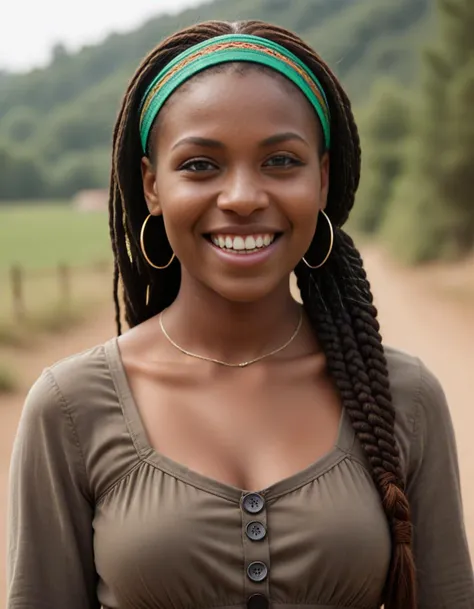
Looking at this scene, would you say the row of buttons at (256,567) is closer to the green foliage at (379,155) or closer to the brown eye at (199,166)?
the brown eye at (199,166)

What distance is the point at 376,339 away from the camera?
75.3 inches

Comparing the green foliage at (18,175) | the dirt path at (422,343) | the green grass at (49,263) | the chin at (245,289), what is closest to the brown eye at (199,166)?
the chin at (245,289)

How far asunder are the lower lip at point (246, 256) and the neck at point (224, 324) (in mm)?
170

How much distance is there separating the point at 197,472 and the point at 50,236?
23503mm

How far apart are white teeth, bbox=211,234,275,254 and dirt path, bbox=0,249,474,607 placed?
299 centimetres

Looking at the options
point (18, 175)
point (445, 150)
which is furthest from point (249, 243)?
point (18, 175)

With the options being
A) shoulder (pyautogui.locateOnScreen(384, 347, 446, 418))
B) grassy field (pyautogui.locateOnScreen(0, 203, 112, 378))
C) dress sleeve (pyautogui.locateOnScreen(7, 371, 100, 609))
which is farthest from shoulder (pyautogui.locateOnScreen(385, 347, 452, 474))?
grassy field (pyautogui.locateOnScreen(0, 203, 112, 378))

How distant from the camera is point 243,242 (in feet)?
5.42

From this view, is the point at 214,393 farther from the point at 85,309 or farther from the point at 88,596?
the point at 85,309

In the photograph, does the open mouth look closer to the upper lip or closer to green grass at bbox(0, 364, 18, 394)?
the upper lip

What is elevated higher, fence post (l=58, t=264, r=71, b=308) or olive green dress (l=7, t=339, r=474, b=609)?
fence post (l=58, t=264, r=71, b=308)

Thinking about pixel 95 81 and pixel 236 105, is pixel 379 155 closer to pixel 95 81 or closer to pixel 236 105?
pixel 95 81

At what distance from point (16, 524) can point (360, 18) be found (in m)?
48.2

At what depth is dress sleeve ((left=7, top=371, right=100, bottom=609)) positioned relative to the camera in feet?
5.45
